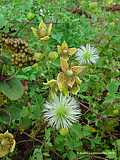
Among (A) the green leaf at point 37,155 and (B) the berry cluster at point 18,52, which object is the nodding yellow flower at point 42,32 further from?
(A) the green leaf at point 37,155

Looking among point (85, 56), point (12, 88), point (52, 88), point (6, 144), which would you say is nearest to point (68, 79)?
point (52, 88)

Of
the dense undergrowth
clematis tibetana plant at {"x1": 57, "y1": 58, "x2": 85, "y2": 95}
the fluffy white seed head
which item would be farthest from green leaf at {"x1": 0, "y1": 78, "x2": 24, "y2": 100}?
the fluffy white seed head

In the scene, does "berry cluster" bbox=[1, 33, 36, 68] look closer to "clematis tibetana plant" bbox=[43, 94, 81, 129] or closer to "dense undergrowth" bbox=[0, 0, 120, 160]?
"dense undergrowth" bbox=[0, 0, 120, 160]

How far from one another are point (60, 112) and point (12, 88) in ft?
0.58

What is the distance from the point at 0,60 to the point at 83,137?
433 millimetres

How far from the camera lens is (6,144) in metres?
1.63

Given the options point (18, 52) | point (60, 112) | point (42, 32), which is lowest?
point (60, 112)

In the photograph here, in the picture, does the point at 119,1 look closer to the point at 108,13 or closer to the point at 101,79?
the point at 108,13

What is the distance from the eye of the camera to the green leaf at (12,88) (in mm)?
1600

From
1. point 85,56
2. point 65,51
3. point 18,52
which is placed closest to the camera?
point 18,52

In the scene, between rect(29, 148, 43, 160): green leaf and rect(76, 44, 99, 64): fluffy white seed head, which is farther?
rect(76, 44, 99, 64): fluffy white seed head

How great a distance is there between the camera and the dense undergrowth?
1.64 m

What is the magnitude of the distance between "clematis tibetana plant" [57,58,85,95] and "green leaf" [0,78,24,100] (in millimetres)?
125

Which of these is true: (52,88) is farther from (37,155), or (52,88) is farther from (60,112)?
(37,155)
